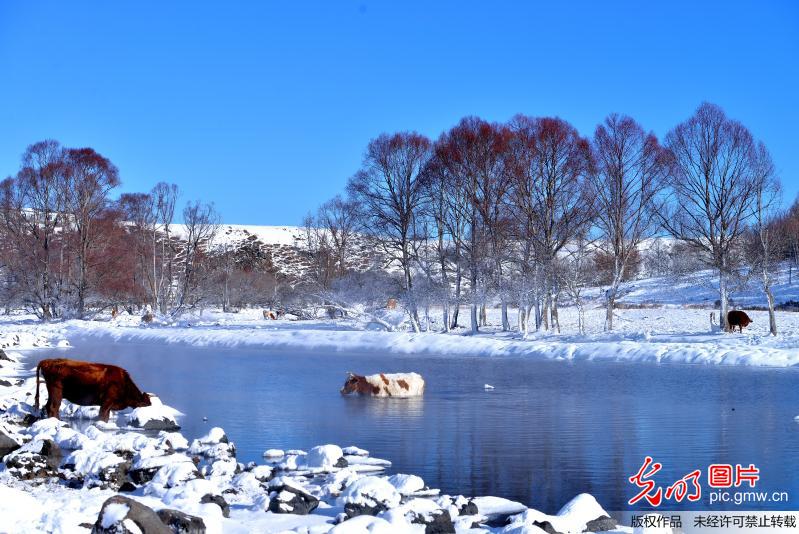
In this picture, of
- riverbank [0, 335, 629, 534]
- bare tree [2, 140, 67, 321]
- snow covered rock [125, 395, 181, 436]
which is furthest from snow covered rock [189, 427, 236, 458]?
bare tree [2, 140, 67, 321]

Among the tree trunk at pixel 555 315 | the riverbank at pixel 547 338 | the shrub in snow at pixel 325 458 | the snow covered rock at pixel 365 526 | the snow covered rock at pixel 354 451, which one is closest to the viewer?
the snow covered rock at pixel 365 526

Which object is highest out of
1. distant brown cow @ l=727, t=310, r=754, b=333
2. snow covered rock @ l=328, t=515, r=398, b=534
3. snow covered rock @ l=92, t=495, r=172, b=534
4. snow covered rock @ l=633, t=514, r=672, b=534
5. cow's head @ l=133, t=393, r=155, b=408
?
distant brown cow @ l=727, t=310, r=754, b=333

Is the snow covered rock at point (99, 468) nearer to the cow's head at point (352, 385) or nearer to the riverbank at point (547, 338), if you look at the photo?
the cow's head at point (352, 385)

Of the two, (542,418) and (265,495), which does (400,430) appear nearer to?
(542,418)

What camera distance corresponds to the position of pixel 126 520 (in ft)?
18.8

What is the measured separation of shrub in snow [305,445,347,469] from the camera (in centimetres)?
959

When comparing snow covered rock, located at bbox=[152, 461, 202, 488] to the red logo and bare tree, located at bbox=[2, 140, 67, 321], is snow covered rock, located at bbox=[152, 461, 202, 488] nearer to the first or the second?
the red logo

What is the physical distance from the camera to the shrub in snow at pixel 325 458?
31.5 feet

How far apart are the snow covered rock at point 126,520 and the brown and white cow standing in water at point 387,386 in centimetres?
1142

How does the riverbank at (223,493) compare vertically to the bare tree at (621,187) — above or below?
below

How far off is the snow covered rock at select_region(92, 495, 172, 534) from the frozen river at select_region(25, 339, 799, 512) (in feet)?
12.1

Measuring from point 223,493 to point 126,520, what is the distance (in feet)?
8.30

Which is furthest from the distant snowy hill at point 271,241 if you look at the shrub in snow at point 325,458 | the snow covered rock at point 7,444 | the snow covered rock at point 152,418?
the shrub in snow at point 325,458

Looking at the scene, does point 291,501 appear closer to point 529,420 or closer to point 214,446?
point 214,446
